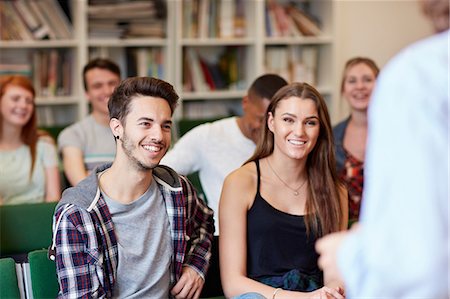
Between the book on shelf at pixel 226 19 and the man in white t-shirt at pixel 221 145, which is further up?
the book on shelf at pixel 226 19

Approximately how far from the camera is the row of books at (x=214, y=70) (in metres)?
5.64

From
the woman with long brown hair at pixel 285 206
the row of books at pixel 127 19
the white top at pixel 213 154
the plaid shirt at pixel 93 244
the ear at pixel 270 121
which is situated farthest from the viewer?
the row of books at pixel 127 19

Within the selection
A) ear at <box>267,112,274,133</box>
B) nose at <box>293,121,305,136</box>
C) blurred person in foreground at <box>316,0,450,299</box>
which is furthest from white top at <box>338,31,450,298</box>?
ear at <box>267,112,274,133</box>

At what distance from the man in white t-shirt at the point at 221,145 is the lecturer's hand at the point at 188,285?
0.93m

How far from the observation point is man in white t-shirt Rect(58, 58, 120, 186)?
158 inches

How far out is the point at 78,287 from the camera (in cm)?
238

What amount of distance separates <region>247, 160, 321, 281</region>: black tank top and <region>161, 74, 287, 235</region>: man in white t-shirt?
766mm

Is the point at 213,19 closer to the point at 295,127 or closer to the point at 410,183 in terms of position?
the point at 295,127

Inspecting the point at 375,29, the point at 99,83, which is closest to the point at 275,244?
the point at 99,83

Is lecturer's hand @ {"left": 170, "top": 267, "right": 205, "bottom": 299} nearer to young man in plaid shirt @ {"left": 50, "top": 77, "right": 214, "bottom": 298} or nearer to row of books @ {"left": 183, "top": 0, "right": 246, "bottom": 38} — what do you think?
young man in plaid shirt @ {"left": 50, "top": 77, "right": 214, "bottom": 298}

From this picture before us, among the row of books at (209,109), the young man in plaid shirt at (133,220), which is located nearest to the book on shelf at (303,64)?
the row of books at (209,109)

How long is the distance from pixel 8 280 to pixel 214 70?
3.45 m

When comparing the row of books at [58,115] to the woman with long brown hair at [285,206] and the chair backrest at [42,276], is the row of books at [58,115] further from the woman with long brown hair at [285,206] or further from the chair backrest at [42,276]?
the chair backrest at [42,276]

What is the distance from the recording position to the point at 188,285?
2.61 metres
